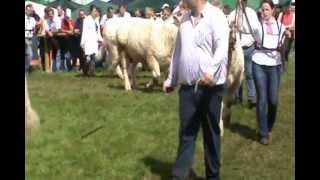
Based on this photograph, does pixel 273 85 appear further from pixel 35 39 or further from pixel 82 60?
pixel 35 39

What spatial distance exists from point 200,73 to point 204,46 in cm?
30

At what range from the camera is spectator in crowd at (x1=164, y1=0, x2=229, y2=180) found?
7422mm

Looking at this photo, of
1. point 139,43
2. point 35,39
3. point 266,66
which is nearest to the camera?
point 266,66

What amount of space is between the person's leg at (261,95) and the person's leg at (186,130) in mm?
2679

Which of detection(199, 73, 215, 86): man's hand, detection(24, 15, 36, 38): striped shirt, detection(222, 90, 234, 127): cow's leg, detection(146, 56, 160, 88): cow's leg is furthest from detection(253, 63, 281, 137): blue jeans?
detection(24, 15, 36, 38): striped shirt

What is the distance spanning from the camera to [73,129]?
11.1 m

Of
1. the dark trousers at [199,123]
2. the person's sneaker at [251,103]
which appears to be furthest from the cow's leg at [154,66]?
the dark trousers at [199,123]

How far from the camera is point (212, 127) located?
772 centimetres

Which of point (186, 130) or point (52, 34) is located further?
point (52, 34)

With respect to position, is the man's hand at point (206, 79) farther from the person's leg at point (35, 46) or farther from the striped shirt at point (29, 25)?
the person's leg at point (35, 46)

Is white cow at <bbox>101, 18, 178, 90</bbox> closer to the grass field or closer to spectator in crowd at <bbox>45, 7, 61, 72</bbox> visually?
the grass field

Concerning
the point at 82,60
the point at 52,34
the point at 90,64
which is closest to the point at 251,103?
the point at 90,64
